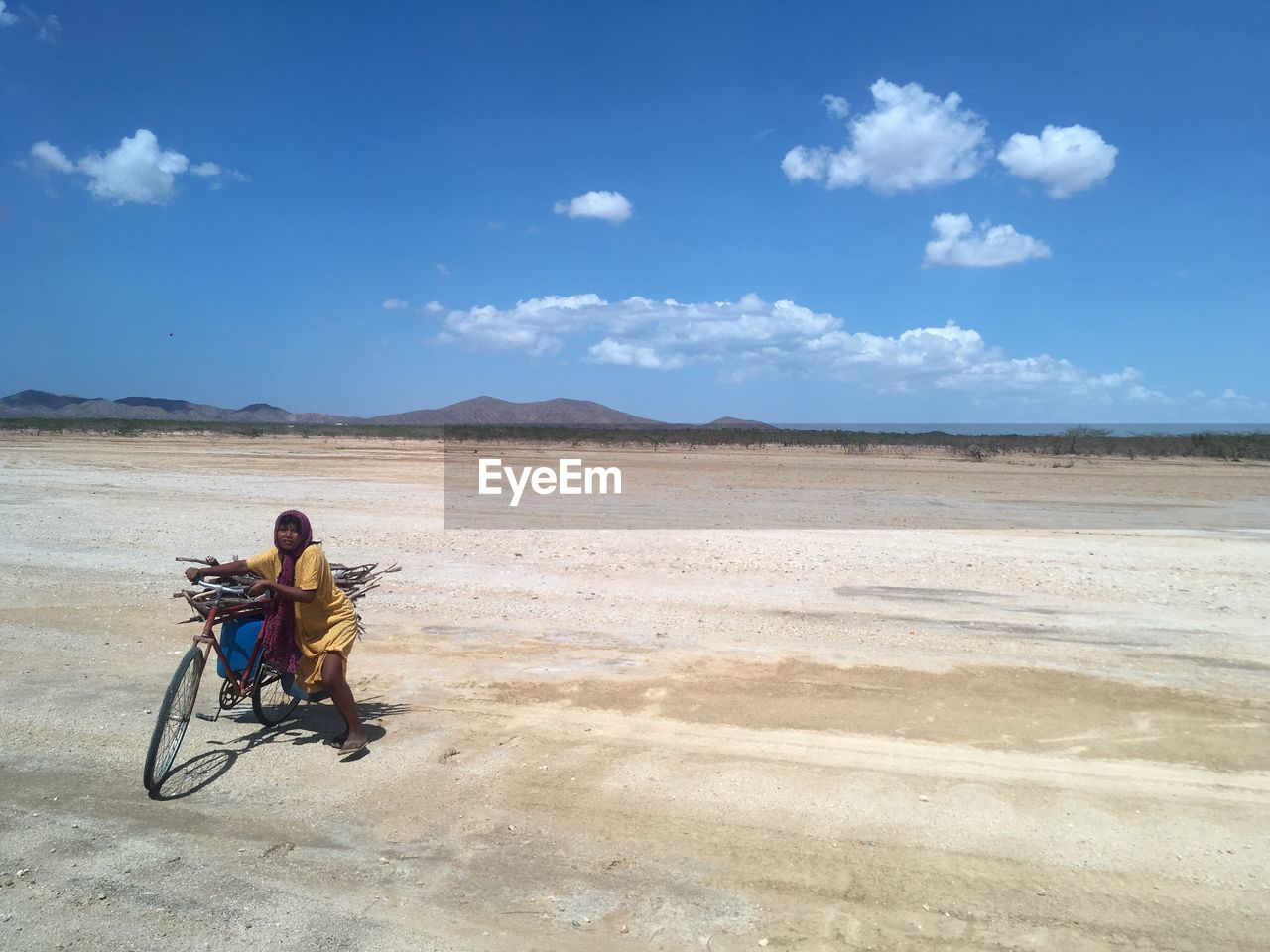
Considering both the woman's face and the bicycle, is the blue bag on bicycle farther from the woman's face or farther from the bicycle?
the woman's face

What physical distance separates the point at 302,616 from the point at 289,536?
0.53m

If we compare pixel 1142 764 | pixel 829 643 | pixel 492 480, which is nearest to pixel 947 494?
pixel 492 480

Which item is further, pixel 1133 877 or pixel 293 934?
pixel 1133 877

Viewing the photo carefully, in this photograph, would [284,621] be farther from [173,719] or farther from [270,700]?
[270,700]

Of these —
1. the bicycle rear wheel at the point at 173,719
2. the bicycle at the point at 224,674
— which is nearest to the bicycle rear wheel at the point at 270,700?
the bicycle at the point at 224,674

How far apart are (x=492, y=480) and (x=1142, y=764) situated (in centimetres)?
2562

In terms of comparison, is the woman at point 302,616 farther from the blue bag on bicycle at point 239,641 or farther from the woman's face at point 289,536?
the blue bag on bicycle at point 239,641

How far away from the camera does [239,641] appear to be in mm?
5492

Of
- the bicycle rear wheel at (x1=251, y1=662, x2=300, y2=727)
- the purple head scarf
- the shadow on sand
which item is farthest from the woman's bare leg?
the bicycle rear wheel at (x1=251, y1=662, x2=300, y2=727)

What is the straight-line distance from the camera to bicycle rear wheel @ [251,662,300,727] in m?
5.52

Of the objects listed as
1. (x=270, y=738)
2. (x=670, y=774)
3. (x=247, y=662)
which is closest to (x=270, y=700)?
(x=270, y=738)

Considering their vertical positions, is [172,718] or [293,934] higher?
[172,718]

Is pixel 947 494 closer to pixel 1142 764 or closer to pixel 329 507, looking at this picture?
pixel 329 507

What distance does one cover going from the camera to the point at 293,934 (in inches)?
139
